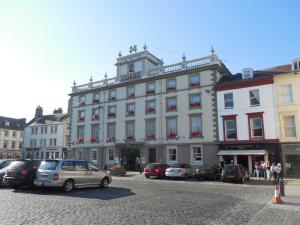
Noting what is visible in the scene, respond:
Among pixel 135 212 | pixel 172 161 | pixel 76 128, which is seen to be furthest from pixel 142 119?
pixel 135 212

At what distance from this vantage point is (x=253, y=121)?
2919 cm

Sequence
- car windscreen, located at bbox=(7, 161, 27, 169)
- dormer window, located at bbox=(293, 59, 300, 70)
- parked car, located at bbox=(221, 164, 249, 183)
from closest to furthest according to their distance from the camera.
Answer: car windscreen, located at bbox=(7, 161, 27, 169), parked car, located at bbox=(221, 164, 249, 183), dormer window, located at bbox=(293, 59, 300, 70)

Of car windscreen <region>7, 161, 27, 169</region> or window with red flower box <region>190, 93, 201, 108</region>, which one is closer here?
car windscreen <region>7, 161, 27, 169</region>

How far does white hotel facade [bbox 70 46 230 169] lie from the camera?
32.1 metres

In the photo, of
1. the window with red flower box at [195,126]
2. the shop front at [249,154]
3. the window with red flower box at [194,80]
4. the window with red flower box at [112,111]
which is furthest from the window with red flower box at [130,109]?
the shop front at [249,154]

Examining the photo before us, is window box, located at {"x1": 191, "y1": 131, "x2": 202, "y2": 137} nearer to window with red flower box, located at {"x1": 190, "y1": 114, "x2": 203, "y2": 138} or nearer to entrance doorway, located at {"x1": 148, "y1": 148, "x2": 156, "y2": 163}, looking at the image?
window with red flower box, located at {"x1": 190, "y1": 114, "x2": 203, "y2": 138}

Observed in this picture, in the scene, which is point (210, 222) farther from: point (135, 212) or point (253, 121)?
point (253, 121)

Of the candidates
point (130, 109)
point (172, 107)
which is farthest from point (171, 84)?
point (130, 109)

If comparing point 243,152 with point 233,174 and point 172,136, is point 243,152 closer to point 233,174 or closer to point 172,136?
point 233,174

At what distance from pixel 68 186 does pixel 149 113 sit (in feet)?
70.8

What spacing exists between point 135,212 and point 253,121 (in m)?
22.6

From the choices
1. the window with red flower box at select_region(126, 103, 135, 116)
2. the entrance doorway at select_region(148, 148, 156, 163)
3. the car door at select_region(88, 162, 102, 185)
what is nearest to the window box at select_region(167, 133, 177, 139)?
the entrance doorway at select_region(148, 148, 156, 163)

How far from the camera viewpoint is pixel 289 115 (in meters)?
27.6

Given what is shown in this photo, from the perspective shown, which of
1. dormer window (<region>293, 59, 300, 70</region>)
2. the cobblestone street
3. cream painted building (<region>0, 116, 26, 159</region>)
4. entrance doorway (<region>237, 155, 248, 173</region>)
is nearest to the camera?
the cobblestone street
